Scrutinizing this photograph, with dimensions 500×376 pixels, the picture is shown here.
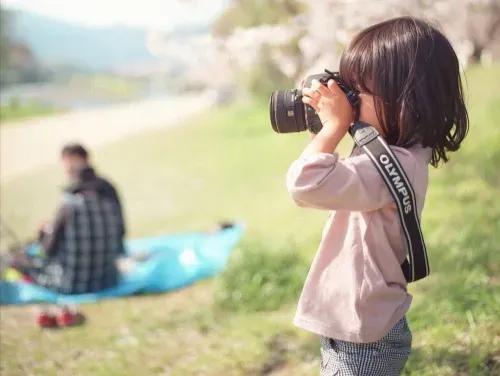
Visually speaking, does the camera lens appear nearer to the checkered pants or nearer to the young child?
the young child

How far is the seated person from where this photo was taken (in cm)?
365

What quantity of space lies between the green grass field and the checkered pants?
644mm

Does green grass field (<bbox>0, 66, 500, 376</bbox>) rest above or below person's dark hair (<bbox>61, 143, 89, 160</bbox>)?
below

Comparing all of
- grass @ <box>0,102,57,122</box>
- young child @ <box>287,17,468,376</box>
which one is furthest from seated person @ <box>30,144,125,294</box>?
grass @ <box>0,102,57,122</box>

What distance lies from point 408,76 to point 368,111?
12 centimetres

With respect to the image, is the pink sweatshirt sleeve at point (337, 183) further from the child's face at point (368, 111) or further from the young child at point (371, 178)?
the child's face at point (368, 111)

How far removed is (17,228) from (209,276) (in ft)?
8.90

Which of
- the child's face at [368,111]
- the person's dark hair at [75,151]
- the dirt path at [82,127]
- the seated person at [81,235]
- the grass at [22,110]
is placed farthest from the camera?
the grass at [22,110]

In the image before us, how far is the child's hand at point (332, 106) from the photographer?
1357 millimetres

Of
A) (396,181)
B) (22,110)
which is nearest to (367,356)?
(396,181)

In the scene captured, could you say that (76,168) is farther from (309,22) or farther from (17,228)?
(17,228)

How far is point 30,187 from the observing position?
7.32 metres

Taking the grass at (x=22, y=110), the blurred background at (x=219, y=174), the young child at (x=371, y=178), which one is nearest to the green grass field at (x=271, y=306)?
the blurred background at (x=219, y=174)

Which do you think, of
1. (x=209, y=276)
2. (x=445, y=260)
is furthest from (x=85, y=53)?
(x=445, y=260)
